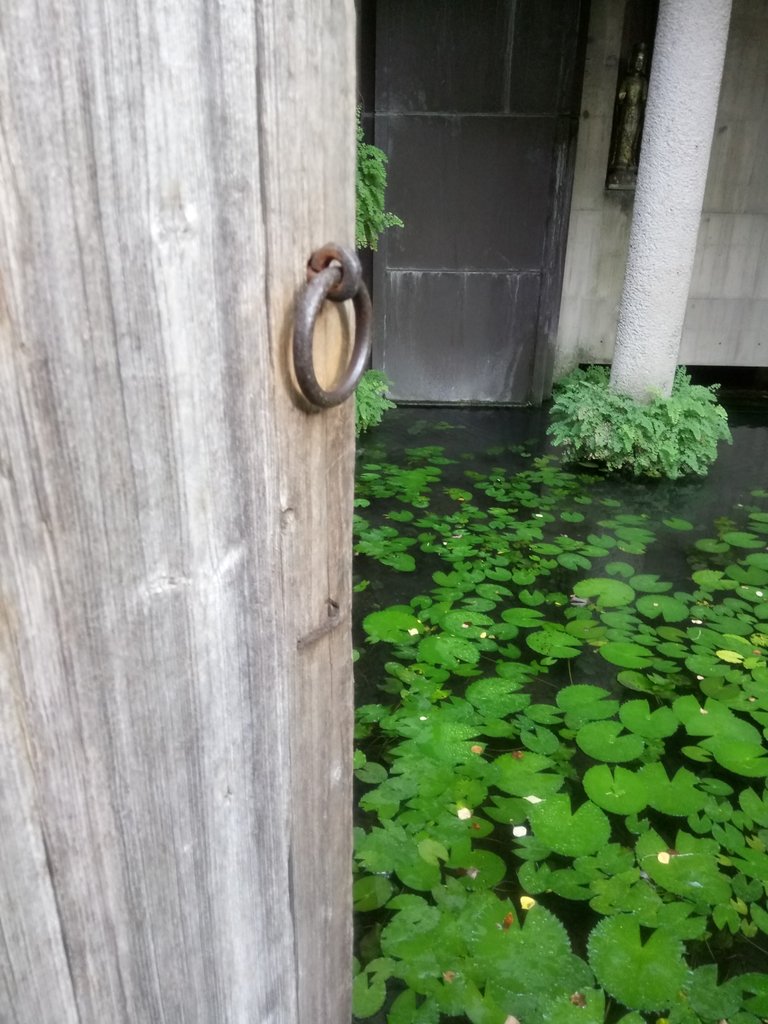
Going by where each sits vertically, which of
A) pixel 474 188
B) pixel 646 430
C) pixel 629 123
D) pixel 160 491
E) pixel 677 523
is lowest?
pixel 677 523

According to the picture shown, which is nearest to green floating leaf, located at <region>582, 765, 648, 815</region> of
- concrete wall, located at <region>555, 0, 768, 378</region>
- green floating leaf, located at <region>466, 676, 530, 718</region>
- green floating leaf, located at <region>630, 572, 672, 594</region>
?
green floating leaf, located at <region>466, 676, 530, 718</region>

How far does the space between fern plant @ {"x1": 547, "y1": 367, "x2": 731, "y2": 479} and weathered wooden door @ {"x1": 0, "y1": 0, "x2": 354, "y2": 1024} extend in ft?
13.9

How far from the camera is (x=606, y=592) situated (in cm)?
349

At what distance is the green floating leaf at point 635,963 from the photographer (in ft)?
5.75

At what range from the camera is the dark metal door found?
558 centimetres

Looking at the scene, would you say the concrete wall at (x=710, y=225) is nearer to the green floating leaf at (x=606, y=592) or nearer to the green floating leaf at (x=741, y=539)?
the green floating leaf at (x=741, y=539)

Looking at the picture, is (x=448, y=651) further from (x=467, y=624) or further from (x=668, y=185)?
(x=668, y=185)

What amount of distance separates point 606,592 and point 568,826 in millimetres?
1482

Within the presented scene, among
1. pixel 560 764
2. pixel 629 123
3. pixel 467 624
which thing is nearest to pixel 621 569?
pixel 467 624

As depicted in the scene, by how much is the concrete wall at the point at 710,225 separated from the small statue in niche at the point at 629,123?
4.1 inches

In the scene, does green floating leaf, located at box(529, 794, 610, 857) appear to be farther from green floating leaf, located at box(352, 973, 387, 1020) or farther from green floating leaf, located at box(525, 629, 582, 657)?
green floating leaf, located at box(525, 629, 582, 657)

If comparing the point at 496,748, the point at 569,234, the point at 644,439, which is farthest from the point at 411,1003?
the point at 569,234

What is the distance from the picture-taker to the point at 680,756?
2490mm

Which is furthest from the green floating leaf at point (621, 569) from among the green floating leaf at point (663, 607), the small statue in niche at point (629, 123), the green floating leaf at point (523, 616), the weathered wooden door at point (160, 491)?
the small statue in niche at point (629, 123)
